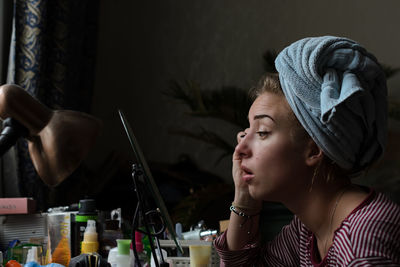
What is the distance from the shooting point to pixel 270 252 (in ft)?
4.09

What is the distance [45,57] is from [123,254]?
1.07m

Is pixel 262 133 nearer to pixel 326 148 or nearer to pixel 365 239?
pixel 326 148

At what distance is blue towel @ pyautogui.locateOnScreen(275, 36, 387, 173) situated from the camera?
89cm

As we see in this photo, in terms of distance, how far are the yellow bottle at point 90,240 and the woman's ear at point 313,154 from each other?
67 centimetres

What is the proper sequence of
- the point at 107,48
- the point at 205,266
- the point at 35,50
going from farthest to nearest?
the point at 107,48 → the point at 35,50 → the point at 205,266

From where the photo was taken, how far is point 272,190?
997mm

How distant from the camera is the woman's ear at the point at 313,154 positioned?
989mm

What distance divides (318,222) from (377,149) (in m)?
0.19

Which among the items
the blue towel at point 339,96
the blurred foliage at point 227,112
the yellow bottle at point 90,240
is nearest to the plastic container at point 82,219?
the yellow bottle at point 90,240

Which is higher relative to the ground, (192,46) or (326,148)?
(192,46)

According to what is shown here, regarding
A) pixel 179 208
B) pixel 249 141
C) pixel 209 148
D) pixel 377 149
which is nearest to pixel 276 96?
pixel 249 141

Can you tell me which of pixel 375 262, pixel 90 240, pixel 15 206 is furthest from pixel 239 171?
pixel 15 206

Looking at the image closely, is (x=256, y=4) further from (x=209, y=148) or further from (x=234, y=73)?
(x=209, y=148)

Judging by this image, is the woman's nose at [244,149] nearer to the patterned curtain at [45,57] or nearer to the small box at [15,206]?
the small box at [15,206]
